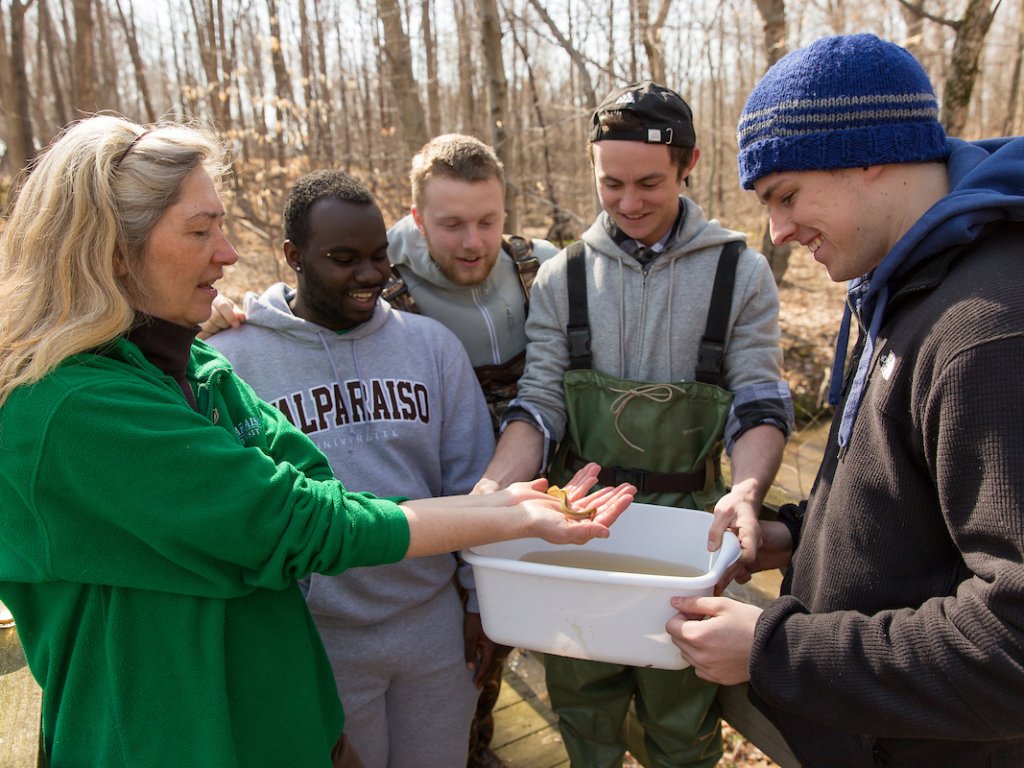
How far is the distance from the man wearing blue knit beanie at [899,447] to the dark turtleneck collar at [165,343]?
125 centimetres

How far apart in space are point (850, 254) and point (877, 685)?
0.83m

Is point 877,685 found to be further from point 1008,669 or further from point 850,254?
point 850,254

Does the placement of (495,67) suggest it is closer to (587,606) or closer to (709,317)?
(709,317)

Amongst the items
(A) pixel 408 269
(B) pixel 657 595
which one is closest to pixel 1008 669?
(B) pixel 657 595

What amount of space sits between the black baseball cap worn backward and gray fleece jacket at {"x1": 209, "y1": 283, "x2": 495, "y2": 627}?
3.07 ft

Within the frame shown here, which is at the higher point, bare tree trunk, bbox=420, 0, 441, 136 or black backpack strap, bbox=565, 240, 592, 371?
bare tree trunk, bbox=420, 0, 441, 136

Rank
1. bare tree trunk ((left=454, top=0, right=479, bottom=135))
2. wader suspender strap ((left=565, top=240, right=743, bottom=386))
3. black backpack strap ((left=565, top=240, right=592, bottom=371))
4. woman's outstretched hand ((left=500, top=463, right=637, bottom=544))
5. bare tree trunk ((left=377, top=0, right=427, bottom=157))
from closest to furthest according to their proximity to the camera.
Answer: woman's outstretched hand ((left=500, top=463, right=637, bottom=544)), wader suspender strap ((left=565, top=240, right=743, bottom=386)), black backpack strap ((left=565, top=240, right=592, bottom=371)), bare tree trunk ((left=377, top=0, right=427, bottom=157)), bare tree trunk ((left=454, top=0, right=479, bottom=135))

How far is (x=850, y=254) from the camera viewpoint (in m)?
1.54

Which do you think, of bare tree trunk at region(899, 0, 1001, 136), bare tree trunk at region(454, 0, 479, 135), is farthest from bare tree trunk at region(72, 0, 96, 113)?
bare tree trunk at region(899, 0, 1001, 136)

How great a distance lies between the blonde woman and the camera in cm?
140

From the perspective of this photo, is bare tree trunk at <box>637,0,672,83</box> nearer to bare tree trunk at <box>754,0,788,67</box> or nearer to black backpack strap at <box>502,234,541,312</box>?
bare tree trunk at <box>754,0,788,67</box>

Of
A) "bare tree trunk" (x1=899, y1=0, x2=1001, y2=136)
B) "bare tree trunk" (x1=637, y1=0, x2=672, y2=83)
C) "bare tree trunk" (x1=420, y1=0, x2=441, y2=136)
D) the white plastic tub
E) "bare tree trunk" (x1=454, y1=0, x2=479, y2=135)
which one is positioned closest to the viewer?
the white plastic tub

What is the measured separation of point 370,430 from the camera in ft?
7.70

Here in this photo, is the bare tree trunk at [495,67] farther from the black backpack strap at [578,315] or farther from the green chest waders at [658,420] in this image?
the green chest waders at [658,420]
